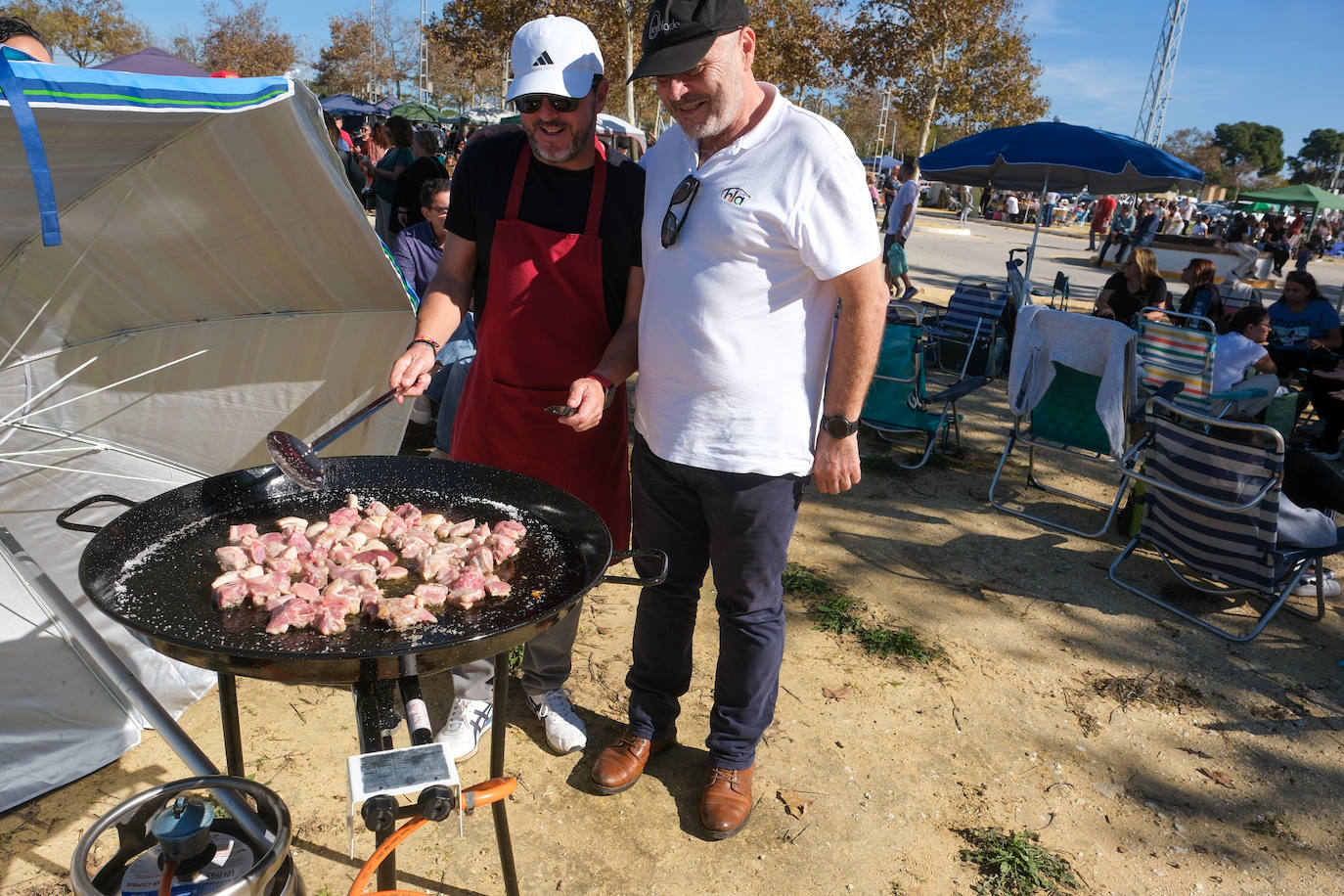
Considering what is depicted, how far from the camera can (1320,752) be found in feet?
10.1

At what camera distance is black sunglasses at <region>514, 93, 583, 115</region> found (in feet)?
7.16

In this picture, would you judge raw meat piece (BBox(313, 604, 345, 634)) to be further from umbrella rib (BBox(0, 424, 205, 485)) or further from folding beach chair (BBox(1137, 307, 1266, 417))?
folding beach chair (BBox(1137, 307, 1266, 417))

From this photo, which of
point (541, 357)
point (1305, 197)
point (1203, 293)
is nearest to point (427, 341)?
point (541, 357)

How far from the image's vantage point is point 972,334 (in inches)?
278

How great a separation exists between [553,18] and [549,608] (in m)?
1.52

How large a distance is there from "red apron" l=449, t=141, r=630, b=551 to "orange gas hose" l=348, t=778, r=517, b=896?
3.47ft

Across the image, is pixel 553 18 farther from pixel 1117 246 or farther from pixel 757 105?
pixel 1117 246

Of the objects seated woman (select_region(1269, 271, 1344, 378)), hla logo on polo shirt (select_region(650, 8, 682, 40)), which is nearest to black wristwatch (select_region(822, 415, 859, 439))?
hla logo on polo shirt (select_region(650, 8, 682, 40))

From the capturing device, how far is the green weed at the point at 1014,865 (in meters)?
2.40

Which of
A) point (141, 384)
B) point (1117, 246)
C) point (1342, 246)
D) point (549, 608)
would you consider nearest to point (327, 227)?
point (141, 384)

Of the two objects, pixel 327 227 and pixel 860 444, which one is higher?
pixel 327 227

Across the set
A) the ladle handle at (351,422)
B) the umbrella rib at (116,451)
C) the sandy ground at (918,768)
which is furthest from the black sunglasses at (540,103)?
the sandy ground at (918,768)

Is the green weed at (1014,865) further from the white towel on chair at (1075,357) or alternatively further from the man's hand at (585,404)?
the white towel on chair at (1075,357)

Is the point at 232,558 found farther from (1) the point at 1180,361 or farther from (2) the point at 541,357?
(1) the point at 1180,361
